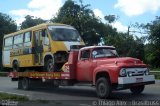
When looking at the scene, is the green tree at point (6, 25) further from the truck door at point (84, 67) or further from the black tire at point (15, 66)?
the truck door at point (84, 67)

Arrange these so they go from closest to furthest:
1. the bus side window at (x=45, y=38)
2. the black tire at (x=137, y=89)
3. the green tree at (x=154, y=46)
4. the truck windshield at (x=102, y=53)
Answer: the black tire at (x=137, y=89) < the truck windshield at (x=102, y=53) < the bus side window at (x=45, y=38) < the green tree at (x=154, y=46)

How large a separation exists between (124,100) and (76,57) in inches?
141

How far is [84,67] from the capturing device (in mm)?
16328

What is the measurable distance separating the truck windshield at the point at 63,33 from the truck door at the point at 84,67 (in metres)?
2.43

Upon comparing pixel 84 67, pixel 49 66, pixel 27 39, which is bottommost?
pixel 84 67

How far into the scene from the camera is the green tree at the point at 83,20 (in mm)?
51250

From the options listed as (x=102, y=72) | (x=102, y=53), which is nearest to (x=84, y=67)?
(x=102, y=53)

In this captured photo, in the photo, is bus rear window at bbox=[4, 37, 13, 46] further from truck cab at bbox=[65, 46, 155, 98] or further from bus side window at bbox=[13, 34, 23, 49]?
truck cab at bbox=[65, 46, 155, 98]

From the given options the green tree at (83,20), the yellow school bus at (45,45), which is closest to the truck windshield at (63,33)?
the yellow school bus at (45,45)

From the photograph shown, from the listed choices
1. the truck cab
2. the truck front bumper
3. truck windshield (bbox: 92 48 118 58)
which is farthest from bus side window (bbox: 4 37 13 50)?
the truck front bumper

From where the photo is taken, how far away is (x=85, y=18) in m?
52.3

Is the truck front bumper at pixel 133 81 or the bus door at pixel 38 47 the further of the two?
the bus door at pixel 38 47

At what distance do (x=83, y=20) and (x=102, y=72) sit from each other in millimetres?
36867

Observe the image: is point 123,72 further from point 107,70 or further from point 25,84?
point 25,84
